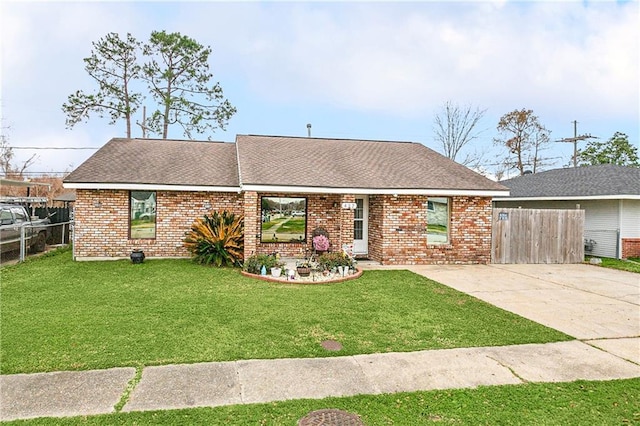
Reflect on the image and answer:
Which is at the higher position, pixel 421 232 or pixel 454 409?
pixel 421 232

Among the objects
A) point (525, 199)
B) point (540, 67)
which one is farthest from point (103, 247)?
point (540, 67)

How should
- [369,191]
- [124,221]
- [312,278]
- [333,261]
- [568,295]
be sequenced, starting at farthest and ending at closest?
[124,221], [369,191], [333,261], [312,278], [568,295]

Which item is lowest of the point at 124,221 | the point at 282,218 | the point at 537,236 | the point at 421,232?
the point at 537,236

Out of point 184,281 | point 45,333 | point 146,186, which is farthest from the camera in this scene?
point 146,186

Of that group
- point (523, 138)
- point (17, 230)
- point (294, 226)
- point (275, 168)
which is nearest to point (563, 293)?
point (294, 226)

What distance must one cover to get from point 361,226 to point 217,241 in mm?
4977

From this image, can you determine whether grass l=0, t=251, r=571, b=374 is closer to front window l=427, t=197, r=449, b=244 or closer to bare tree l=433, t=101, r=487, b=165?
front window l=427, t=197, r=449, b=244

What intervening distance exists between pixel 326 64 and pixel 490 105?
17.1 meters

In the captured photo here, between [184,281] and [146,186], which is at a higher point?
[146,186]

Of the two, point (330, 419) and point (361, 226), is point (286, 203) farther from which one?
point (330, 419)

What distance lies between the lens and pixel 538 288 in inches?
355

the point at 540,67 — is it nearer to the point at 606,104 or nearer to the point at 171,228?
the point at 606,104

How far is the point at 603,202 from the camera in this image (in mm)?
15109

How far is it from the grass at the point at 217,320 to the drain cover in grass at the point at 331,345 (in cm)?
9
